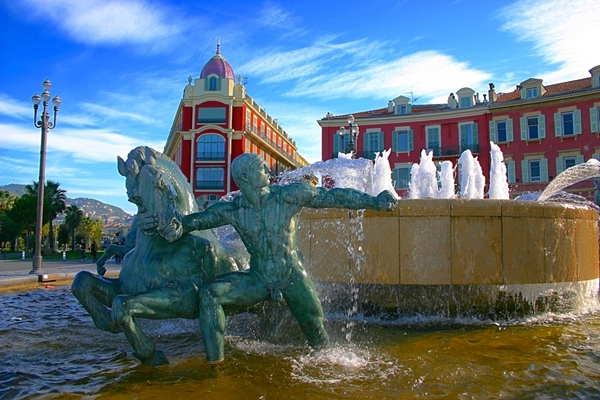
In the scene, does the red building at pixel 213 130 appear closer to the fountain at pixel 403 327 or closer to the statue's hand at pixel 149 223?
the fountain at pixel 403 327

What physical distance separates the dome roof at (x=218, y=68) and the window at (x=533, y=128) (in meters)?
30.1

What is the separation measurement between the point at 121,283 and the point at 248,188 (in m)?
1.28

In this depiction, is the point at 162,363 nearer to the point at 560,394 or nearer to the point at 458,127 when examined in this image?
the point at 560,394

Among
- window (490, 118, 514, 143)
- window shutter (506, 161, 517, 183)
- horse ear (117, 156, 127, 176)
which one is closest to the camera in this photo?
horse ear (117, 156, 127, 176)

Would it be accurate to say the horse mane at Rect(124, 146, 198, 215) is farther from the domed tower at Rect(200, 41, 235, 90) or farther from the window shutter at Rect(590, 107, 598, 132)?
the domed tower at Rect(200, 41, 235, 90)

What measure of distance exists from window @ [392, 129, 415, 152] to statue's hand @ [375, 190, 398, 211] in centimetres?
3984

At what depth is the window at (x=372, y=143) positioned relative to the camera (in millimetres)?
42688

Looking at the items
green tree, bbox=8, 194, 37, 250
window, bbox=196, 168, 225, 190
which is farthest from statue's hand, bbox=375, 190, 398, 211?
green tree, bbox=8, 194, 37, 250

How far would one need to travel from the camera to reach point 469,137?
132 ft

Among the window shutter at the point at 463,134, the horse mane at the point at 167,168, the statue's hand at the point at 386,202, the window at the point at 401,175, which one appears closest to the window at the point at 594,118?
the window shutter at the point at 463,134

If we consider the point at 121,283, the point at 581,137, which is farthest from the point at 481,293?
the point at 581,137

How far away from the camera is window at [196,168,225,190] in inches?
1868

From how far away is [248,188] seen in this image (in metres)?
3.49

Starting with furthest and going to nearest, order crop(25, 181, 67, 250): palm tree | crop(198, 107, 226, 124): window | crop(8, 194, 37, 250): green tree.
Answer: crop(25, 181, 67, 250): palm tree < crop(8, 194, 37, 250): green tree < crop(198, 107, 226, 124): window
